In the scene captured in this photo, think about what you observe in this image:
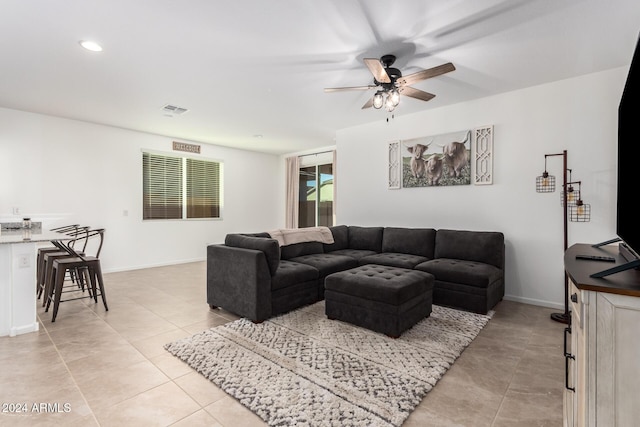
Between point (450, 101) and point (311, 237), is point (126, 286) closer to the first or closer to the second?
point (311, 237)

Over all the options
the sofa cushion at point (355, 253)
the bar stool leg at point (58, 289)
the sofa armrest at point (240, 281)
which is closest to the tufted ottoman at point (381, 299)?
the sofa armrest at point (240, 281)

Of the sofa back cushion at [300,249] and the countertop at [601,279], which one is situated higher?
the countertop at [601,279]

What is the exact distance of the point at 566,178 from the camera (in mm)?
3297

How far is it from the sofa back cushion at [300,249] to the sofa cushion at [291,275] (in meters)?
0.26

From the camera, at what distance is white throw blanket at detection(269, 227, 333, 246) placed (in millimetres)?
3908

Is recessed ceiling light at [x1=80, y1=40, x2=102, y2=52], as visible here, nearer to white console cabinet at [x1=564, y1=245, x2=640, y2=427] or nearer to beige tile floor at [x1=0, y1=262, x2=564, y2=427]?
beige tile floor at [x1=0, y1=262, x2=564, y2=427]

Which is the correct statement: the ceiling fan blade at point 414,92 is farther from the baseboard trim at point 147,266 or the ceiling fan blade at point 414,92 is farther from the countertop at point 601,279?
the baseboard trim at point 147,266

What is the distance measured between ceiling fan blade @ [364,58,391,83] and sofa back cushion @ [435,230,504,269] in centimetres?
227

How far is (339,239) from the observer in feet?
16.2

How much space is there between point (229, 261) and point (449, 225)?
3.09m

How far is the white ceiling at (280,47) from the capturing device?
222 centimetres

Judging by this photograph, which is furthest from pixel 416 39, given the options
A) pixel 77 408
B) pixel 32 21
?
pixel 77 408

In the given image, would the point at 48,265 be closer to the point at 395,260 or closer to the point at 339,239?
the point at 339,239

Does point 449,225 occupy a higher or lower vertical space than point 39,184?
lower
